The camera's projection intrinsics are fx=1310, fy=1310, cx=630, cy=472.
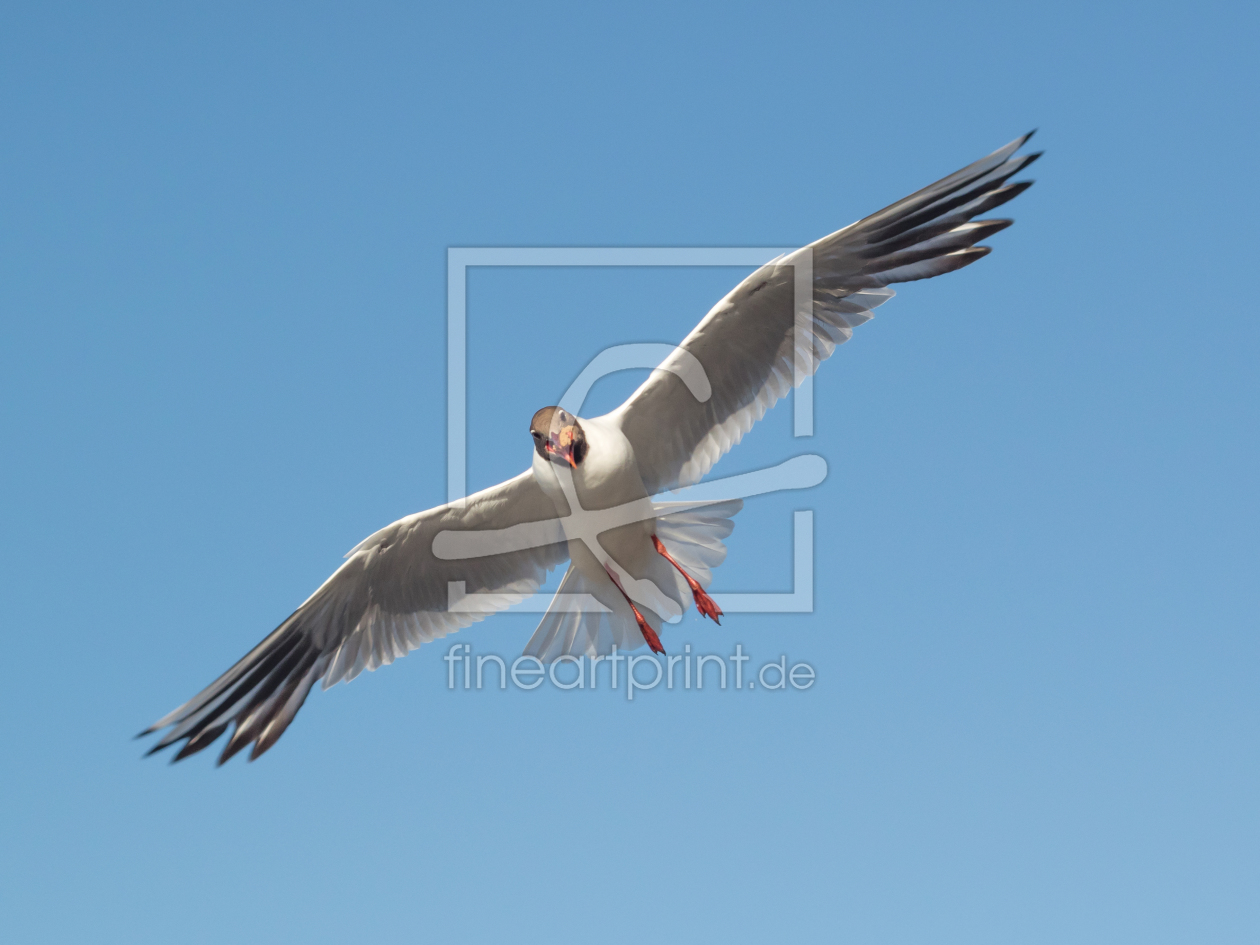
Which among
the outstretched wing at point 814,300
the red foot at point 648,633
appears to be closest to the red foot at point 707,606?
the red foot at point 648,633

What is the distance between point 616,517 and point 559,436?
821 millimetres

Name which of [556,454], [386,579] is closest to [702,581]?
[556,454]

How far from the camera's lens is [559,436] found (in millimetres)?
8023

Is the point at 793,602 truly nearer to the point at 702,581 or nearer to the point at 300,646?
the point at 702,581

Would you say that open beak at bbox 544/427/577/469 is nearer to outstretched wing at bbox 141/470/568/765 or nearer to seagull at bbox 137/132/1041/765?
seagull at bbox 137/132/1041/765

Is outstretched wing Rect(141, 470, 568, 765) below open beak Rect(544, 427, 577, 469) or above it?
below

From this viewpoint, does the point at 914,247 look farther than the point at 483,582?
No

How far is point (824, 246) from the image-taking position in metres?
8.08

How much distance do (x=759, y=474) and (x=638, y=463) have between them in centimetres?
84

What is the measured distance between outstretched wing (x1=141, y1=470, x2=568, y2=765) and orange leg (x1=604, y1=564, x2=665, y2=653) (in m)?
0.59

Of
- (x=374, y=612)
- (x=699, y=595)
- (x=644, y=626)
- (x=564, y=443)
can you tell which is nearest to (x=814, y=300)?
(x=564, y=443)

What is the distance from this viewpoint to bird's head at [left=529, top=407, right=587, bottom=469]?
802 cm

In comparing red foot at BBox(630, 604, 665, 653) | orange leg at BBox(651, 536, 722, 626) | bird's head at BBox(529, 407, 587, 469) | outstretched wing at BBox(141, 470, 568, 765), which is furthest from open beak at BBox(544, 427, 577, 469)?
red foot at BBox(630, 604, 665, 653)

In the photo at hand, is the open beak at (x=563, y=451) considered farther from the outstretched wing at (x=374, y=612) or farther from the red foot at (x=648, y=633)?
the red foot at (x=648, y=633)
